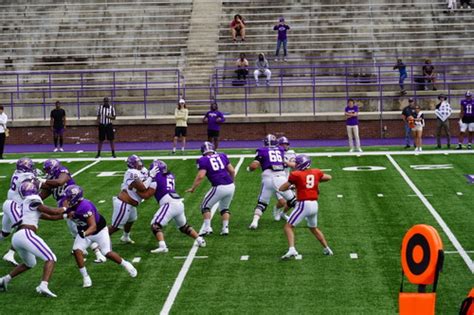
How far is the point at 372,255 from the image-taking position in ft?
54.6

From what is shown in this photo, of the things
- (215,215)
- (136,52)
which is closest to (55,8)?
(136,52)

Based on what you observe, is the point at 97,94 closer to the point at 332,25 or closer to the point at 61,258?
the point at 332,25

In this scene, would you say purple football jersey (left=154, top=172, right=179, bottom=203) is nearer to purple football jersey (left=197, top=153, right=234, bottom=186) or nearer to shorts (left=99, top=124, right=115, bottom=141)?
purple football jersey (left=197, top=153, right=234, bottom=186)

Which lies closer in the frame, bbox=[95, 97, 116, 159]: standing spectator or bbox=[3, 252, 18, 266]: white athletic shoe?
bbox=[3, 252, 18, 266]: white athletic shoe

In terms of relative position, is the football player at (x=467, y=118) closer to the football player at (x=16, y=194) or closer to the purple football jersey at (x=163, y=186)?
the purple football jersey at (x=163, y=186)

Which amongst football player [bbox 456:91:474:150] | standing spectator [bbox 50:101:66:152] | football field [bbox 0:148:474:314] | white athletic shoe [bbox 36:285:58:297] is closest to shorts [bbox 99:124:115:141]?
standing spectator [bbox 50:101:66:152]

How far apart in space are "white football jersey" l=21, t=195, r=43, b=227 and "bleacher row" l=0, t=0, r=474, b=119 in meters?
24.6

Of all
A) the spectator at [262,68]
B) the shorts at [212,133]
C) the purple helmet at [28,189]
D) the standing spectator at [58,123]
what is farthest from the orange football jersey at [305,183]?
the spectator at [262,68]

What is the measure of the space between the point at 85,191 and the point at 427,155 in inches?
403

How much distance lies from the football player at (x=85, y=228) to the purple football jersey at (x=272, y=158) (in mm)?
4760

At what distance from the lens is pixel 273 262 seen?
16.4 metres

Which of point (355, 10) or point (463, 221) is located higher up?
point (355, 10)

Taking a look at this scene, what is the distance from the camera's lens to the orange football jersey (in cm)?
1639

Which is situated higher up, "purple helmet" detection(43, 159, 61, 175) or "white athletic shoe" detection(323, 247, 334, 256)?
"purple helmet" detection(43, 159, 61, 175)
